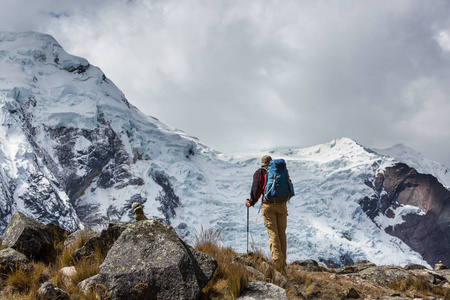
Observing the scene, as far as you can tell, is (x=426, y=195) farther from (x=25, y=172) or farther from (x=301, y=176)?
(x=25, y=172)

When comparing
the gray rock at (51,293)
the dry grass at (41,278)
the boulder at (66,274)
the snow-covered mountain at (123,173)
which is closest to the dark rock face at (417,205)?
the snow-covered mountain at (123,173)

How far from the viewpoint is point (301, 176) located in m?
143

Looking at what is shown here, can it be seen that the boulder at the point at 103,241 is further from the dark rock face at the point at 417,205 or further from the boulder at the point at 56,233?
the dark rock face at the point at 417,205

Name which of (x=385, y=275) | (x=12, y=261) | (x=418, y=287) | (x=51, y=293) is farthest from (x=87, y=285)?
(x=385, y=275)

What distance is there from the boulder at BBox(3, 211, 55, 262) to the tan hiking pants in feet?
12.4

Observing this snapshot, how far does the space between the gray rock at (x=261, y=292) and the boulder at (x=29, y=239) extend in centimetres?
339

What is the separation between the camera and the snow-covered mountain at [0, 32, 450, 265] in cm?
11188

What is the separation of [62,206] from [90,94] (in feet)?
165

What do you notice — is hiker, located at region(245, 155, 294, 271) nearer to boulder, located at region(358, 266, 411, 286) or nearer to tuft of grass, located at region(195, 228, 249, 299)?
tuft of grass, located at region(195, 228, 249, 299)

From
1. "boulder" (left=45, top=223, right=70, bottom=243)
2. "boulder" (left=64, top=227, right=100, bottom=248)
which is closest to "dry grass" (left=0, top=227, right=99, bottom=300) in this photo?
"boulder" (left=64, top=227, right=100, bottom=248)

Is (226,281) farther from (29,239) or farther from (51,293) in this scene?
(29,239)

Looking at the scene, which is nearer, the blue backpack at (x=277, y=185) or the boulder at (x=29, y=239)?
the boulder at (x=29, y=239)

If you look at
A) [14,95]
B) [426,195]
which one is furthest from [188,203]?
[426,195]

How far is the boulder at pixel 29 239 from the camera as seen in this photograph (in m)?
5.56
